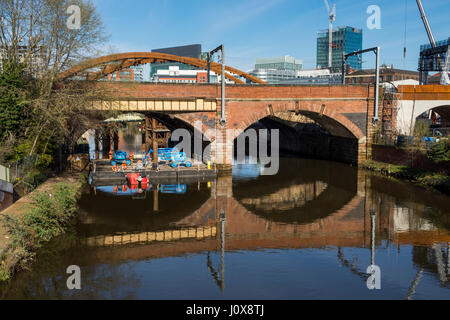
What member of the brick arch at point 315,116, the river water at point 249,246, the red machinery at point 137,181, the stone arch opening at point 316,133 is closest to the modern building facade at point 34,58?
the river water at point 249,246

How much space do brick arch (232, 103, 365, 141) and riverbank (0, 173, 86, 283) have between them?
18.1 meters

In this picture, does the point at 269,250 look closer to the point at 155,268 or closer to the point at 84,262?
the point at 155,268

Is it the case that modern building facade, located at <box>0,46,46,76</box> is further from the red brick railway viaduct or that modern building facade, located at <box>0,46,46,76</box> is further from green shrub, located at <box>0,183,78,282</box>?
green shrub, located at <box>0,183,78,282</box>

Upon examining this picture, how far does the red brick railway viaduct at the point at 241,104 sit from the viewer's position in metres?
33.4

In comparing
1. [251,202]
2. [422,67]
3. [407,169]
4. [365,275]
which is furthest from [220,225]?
[422,67]

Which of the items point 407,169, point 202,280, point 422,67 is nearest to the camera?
point 202,280

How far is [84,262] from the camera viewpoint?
563 inches

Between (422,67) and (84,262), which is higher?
(422,67)

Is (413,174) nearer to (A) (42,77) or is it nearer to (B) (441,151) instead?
(B) (441,151)

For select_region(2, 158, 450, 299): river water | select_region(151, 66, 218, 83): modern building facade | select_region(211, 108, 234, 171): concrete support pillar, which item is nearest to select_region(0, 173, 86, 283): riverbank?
select_region(2, 158, 450, 299): river water

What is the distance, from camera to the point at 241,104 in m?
35.4

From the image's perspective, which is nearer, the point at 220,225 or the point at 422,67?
the point at 220,225

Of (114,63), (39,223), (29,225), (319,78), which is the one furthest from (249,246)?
(319,78)
